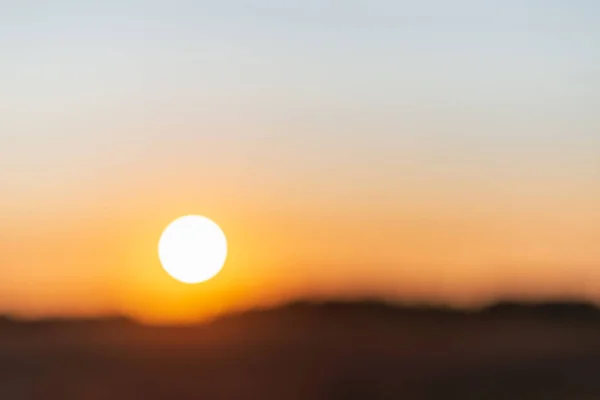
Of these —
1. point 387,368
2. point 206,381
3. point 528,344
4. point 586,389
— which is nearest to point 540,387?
point 586,389

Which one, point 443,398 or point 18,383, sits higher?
point 18,383

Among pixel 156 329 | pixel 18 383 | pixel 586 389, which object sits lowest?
pixel 586 389

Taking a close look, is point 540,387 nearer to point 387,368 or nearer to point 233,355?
point 387,368

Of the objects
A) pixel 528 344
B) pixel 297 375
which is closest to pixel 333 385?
pixel 297 375

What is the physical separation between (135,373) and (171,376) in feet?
1.26

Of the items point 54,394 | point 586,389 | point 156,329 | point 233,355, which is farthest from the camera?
point 156,329

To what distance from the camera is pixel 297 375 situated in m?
11.0

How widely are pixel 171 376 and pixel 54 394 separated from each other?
1.20 meters

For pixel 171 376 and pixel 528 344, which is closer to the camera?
pixel 171 376

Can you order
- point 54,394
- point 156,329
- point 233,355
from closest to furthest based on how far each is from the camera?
point 54,394 → point 233,355 → point 156,329

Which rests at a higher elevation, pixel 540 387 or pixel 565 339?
pixel 565 339

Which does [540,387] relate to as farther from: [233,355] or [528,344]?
[233,355]

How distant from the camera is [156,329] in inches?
528

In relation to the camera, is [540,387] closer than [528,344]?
Yes
